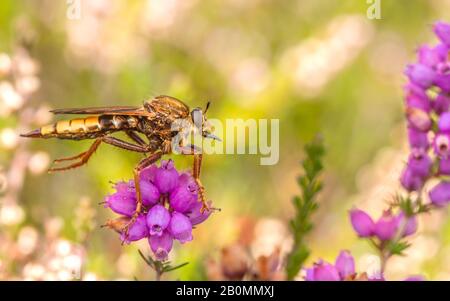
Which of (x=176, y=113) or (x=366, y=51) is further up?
(x=366, y=51)

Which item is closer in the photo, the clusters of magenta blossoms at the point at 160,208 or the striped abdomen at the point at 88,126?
the clusters of magenta blossoms at the point at 160,208

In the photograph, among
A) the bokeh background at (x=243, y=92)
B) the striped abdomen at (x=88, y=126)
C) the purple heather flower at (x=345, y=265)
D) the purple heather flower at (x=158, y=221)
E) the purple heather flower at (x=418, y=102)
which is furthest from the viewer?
the bokeh background at (x=243, y=92)

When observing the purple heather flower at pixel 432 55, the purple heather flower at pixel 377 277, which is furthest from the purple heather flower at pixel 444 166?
the purple heather flower at pixel 377 277

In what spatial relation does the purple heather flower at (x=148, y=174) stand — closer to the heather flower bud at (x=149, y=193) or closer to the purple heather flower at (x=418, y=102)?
the heather flower bud at (x=149, y=193)

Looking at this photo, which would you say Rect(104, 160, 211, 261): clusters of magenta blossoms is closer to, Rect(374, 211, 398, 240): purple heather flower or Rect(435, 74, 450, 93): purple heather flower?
Rect(374, 211, 398, 240): purple heather flower

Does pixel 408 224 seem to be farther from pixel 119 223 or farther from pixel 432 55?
pixel 119 223
